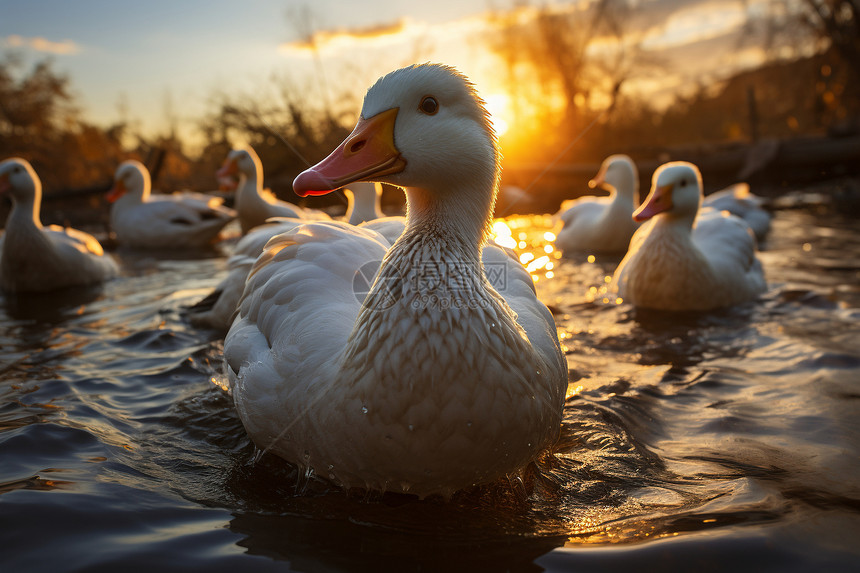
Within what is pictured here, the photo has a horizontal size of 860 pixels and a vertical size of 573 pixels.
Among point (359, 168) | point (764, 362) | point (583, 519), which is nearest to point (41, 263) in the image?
point (359, 168)

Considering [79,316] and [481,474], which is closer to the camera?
[481,474]

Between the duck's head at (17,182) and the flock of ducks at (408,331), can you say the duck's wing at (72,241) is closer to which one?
the duck's head at (17,182)

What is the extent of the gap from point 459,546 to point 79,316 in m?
5.08

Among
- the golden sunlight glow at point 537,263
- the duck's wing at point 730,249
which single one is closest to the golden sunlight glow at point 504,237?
the golden sunlight glow at point 537,263

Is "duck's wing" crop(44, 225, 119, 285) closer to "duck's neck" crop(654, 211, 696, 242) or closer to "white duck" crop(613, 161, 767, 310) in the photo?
"white duck" crop(613, 161, 767, 310)

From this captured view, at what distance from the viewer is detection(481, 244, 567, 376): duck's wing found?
109 inches

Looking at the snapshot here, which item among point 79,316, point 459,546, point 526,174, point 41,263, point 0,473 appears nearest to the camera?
point 459,546

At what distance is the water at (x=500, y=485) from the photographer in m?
2.30

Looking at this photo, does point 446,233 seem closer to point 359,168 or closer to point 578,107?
point 359,168

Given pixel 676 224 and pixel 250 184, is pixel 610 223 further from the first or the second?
pixel 250 184

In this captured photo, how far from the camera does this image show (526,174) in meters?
17.2

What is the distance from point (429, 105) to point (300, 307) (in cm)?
110

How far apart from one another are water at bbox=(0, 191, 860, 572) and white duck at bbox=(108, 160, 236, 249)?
5.00 meters

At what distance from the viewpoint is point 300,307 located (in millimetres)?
2920
